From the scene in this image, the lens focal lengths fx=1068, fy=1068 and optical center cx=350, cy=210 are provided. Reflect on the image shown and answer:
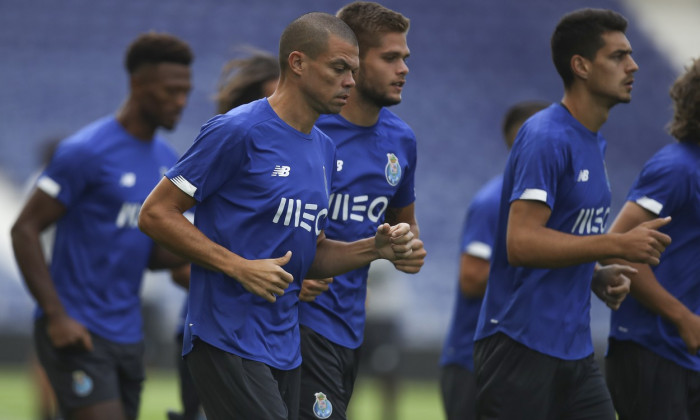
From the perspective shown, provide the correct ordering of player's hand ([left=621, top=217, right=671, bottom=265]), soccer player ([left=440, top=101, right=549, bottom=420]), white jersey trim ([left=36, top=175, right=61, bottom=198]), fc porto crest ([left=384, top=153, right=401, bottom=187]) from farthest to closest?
soccer player ([left=440, top=101, right=549, bottom=420]) < white jersey trim ([left=36, top=175, right=61, bottom=198]) < fc porto crest ([left=384, top=153, right=401, bottom=187]) < player's hand ([left=621, top=217, right=671, bottom=265])

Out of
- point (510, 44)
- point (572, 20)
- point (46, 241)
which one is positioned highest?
point (572, 20)

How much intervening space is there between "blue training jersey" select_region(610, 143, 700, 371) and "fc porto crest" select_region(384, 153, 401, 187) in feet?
3.80

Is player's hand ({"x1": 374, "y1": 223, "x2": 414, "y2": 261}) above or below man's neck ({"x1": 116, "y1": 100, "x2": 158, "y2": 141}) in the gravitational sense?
above

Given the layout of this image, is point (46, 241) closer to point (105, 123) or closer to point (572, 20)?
point (105, 123)

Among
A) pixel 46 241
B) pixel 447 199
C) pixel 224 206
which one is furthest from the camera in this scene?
pixel 447 199

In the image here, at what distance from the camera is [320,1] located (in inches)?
836

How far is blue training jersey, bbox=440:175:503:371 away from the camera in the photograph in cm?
634

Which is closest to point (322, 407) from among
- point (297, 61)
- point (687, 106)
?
point (297, 61)

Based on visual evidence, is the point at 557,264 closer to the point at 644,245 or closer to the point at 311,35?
the point at 644,245

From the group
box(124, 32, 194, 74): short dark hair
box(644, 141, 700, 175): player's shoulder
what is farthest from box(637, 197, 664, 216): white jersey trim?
box(124, 32, 194, 74): short dark hair

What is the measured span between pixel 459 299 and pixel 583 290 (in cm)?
161

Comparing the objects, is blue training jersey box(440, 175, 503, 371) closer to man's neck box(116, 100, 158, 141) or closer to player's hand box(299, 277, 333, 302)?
player's hand box(299, 277, 333, 302)

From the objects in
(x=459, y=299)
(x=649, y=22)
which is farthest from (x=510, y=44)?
(x=459, y=299)

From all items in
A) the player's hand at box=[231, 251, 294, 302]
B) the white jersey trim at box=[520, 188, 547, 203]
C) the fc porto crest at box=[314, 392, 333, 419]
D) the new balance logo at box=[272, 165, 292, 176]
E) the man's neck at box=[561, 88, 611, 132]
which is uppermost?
the man's neck at box=[561, 88, 611, 132]
